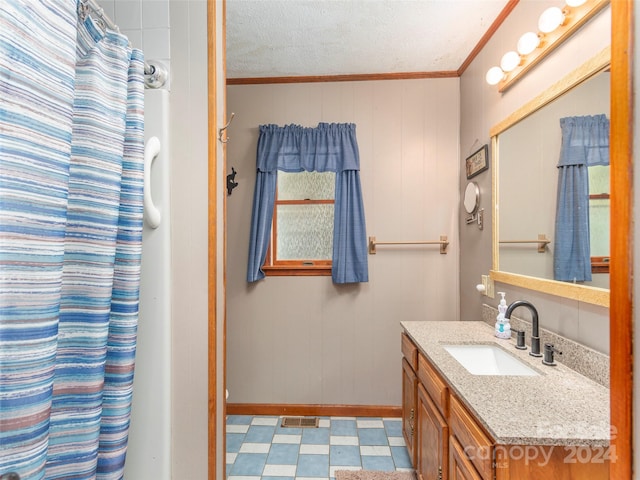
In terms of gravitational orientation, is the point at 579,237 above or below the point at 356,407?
above

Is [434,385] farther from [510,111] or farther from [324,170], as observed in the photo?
[324,170]

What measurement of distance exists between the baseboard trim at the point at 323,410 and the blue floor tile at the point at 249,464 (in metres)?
0.46

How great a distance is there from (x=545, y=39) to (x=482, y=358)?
1.53m

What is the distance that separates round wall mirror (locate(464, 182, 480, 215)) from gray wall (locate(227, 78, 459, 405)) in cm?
24

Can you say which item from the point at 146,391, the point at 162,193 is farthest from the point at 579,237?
the point at 146,391

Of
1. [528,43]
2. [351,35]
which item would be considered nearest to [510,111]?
[528,43]

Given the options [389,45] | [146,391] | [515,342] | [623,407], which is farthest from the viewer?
[389,45]

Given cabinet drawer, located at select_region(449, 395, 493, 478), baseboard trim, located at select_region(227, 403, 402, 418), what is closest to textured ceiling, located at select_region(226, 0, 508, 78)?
cabinet drawer, located at select_region(449, 395, 493, 478)

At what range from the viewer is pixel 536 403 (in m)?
0.97

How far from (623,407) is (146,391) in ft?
3.96

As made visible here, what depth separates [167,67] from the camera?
1.09m

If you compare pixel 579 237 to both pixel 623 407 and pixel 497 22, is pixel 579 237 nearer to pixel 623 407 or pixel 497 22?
pixel 623 407

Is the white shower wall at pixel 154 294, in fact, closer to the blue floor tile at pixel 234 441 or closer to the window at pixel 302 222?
the blue floor tile at pixel 234 441

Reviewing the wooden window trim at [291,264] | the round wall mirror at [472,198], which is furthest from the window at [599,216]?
the wooden window trim at [291,264]
